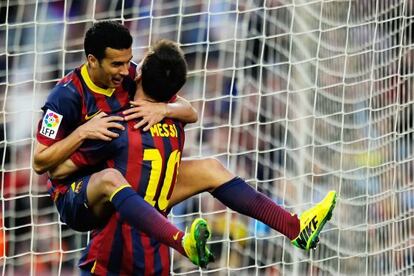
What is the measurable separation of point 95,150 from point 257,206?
2.07 feet

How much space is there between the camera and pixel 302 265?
6000 mm

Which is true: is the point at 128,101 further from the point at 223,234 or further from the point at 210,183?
the point at 223,234

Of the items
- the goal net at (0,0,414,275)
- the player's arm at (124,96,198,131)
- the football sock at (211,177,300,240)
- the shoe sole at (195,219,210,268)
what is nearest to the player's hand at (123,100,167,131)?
the player's arm at (124,96,198,131)

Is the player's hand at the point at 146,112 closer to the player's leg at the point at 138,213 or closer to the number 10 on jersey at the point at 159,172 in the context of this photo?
the number 10 on jersey at the point at 159,172

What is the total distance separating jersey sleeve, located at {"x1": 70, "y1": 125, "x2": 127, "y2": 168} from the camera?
427 cm

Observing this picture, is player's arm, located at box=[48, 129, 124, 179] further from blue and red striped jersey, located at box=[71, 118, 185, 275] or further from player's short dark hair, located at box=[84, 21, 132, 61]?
player's short dark hair, located at box=[84, 21, 132, 61]

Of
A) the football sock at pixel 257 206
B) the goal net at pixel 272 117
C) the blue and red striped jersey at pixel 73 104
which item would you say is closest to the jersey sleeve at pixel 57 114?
the blue and red striped jersey at pixel 73 104

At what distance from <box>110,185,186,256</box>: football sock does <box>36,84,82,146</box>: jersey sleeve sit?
33cm

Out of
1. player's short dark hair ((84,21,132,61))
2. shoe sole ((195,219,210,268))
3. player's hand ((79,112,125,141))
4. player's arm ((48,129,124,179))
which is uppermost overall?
player's short dark hair ((84,21,132,61))

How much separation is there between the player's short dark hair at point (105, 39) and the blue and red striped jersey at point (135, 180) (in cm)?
28

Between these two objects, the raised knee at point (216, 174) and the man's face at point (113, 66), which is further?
the raised knee at point (216, 174)

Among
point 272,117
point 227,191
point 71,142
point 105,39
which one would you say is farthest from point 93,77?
point 272,117

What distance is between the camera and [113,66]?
4250 mm

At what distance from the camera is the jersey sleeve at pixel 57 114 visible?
4.25 m
